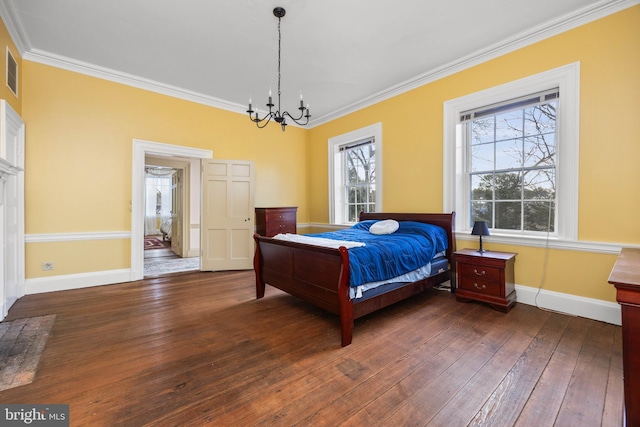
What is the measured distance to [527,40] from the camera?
2.98m

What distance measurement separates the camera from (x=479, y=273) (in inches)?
117

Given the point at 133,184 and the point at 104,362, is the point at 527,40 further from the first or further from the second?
the point at 133,184

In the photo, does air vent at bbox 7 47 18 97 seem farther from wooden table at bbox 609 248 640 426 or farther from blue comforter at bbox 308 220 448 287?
wooden table at bbox 609 248 640 426

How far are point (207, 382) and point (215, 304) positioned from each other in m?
1.49

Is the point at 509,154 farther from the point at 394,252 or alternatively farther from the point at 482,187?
the point at 394,252

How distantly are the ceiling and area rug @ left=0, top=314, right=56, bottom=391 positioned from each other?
10.0 ft

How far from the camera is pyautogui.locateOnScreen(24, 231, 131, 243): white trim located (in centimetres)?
345

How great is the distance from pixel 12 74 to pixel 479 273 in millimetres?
5679

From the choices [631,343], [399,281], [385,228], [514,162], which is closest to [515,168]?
[514,162]

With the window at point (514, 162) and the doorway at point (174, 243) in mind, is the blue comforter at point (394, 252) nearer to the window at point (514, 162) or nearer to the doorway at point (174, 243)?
the window at point (514, 162)

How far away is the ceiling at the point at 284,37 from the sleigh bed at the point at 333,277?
2.10m

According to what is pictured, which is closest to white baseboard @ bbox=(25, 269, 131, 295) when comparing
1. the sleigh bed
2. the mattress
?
the sleigh bed

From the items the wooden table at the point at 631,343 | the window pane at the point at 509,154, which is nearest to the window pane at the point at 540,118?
the window pane at the point at 509,154

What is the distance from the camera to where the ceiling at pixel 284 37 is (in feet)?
8.49
